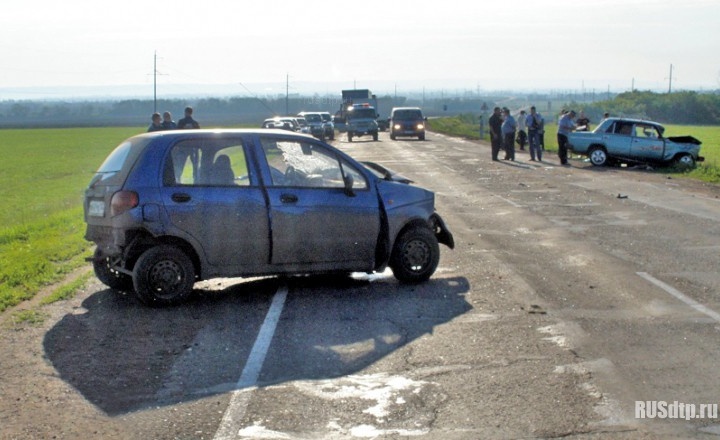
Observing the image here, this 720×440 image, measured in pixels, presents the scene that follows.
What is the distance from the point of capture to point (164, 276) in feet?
32.1

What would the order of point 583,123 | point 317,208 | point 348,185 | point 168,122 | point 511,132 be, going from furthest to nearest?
1. point 583,123
2. point 511,132
3. point 168,122
4. point 348,185
5. point 317,208

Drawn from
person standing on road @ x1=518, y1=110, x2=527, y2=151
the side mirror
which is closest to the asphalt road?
the side mirror

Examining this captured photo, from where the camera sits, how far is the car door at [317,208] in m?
10.2

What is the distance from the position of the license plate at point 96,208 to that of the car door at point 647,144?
23.5m

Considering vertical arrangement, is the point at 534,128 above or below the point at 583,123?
below

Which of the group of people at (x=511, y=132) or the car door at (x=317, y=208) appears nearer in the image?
the car door at (x=317, y=208)

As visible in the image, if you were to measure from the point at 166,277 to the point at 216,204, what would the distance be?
850mm

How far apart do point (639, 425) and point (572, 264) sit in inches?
248

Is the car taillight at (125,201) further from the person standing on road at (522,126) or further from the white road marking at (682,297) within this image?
the person standing on road at (522,126)

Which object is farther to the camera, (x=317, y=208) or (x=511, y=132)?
(x=511, y=132)

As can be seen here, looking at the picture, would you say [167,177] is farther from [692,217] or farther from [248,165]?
[692,217]

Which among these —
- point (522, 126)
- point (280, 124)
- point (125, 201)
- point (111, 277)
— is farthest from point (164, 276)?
point (280, 124)

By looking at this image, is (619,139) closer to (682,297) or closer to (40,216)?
(40,216)

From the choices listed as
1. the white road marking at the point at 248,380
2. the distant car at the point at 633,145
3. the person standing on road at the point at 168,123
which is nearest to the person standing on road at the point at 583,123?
the distant car at the point at 633,145
